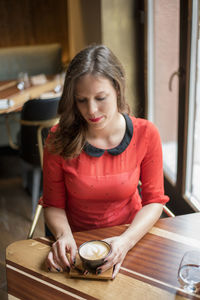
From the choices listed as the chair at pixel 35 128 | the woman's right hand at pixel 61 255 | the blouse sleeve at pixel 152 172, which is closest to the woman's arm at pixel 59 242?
the woman's right hand at pixel 61 255

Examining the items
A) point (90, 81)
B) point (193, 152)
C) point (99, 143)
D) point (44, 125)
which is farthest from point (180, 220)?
point (44, 125)

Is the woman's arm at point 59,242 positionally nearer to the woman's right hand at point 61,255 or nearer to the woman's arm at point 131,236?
the woman's right hand at point 61,255

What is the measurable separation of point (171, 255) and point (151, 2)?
7.52 feet

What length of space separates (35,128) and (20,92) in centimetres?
91

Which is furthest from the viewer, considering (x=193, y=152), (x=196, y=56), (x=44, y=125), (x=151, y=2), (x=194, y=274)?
(x=151, y=2)

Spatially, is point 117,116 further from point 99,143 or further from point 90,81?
point 90,81

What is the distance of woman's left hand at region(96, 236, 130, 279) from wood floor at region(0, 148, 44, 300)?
119 centimetres

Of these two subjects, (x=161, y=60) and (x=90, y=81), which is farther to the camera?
(x=161, y=60)

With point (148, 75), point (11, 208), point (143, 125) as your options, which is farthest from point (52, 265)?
point (148, 75)

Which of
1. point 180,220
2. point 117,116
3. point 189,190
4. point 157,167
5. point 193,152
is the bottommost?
point 189,190

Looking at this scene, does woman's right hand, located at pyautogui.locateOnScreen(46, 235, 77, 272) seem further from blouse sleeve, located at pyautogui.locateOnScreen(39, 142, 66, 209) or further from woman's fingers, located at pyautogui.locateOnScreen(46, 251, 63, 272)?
blouse sleeve, located at pyautogui.locateOnScreen(39, 142, 66, 209)

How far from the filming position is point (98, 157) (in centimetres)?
141

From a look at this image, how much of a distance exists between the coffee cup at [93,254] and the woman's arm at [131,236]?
0.02m

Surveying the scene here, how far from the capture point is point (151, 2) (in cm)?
287
